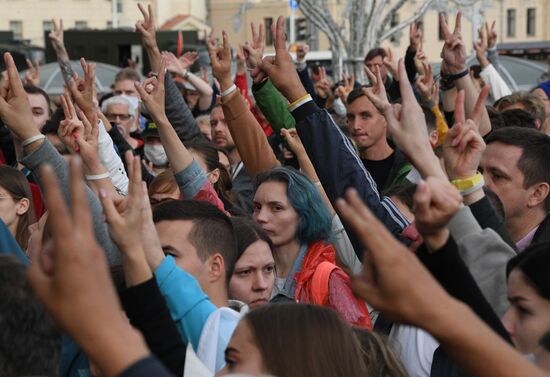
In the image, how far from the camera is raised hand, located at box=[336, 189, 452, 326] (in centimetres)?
219

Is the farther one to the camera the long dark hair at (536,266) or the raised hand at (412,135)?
the raised hand at (412,135)

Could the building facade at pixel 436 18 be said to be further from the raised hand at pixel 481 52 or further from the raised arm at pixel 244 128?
the raised arm at pixel 244 128

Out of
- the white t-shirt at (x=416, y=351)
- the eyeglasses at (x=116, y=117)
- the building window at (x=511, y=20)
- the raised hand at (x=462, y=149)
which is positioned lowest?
the building window at (x=511, y=20)

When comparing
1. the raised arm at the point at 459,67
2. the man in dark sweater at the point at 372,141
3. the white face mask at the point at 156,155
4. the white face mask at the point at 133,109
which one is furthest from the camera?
the white face mask at the point at 133,109

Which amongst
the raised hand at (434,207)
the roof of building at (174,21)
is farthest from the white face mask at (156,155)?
the roof of building at (174,21)

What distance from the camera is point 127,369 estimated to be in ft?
6.91

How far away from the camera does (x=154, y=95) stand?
598cm

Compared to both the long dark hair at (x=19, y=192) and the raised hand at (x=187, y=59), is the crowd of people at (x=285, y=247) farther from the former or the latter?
the raised hand at (x=187, y=59)

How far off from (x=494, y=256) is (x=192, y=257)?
1195mm

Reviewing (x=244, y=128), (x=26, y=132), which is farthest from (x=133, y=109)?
(x=26, y=132)

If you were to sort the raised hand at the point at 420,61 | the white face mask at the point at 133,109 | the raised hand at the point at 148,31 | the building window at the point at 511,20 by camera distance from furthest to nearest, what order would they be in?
the building window at the point at 511,20 → the white face mask at the point at 133,109 → the raised hand at the point at 420,61 → the raised hand at the point at 148,31

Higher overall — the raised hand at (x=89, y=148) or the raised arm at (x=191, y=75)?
the raised hand at (x=89, y=148)

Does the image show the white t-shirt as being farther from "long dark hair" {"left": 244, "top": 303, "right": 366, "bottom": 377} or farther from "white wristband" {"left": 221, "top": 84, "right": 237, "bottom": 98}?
"white wristband" {"left": 221, "top": 84, "right": 237, "bottom": 98}

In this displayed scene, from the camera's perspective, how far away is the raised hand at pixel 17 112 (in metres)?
5.09
